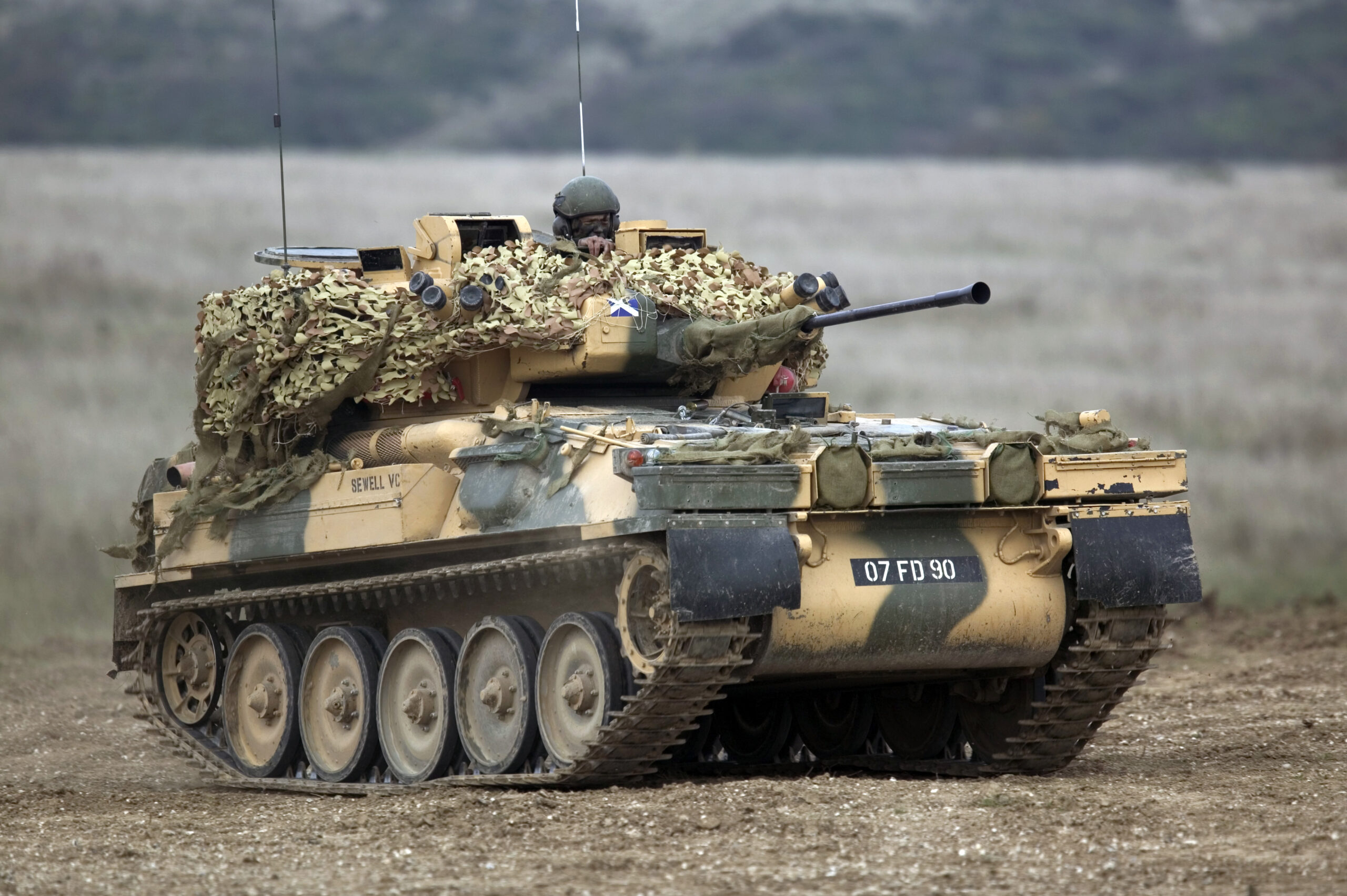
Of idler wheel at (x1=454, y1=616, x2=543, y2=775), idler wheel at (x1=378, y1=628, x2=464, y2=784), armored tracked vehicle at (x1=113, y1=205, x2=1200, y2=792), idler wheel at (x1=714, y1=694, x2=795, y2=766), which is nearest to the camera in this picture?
armored tracked vehicle at (x1=113, y1=205, x2=1200, y2=792)

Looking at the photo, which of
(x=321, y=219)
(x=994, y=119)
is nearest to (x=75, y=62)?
(x=321, y=219)

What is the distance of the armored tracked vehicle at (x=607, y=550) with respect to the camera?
41.2 ft

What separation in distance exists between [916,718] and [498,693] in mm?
3214

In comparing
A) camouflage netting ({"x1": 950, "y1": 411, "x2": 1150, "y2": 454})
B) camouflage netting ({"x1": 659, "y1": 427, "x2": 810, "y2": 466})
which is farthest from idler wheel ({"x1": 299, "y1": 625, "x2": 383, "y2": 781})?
camouflage netting ({"x1": 950, "y1": 411, "x2": 1150, "y2": 454})

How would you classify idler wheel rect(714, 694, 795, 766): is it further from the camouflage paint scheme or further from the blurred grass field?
the blurred grass field

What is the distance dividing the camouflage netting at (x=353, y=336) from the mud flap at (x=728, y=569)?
9.32 ft

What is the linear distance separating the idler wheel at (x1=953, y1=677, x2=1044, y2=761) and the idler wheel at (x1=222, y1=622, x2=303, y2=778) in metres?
4.80

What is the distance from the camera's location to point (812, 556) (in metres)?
12.7

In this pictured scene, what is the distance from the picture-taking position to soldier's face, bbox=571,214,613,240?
1619 centimetres

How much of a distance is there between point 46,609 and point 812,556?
55.8 feet

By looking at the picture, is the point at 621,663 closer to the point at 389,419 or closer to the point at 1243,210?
the point at 389,419

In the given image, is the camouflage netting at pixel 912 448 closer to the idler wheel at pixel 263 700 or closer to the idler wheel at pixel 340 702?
the idler wheel at pixel 340 702

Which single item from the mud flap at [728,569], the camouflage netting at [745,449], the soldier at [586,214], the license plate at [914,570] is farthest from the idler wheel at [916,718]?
the soldier at [586,214]

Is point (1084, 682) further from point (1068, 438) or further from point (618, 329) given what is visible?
point (618, 329)
